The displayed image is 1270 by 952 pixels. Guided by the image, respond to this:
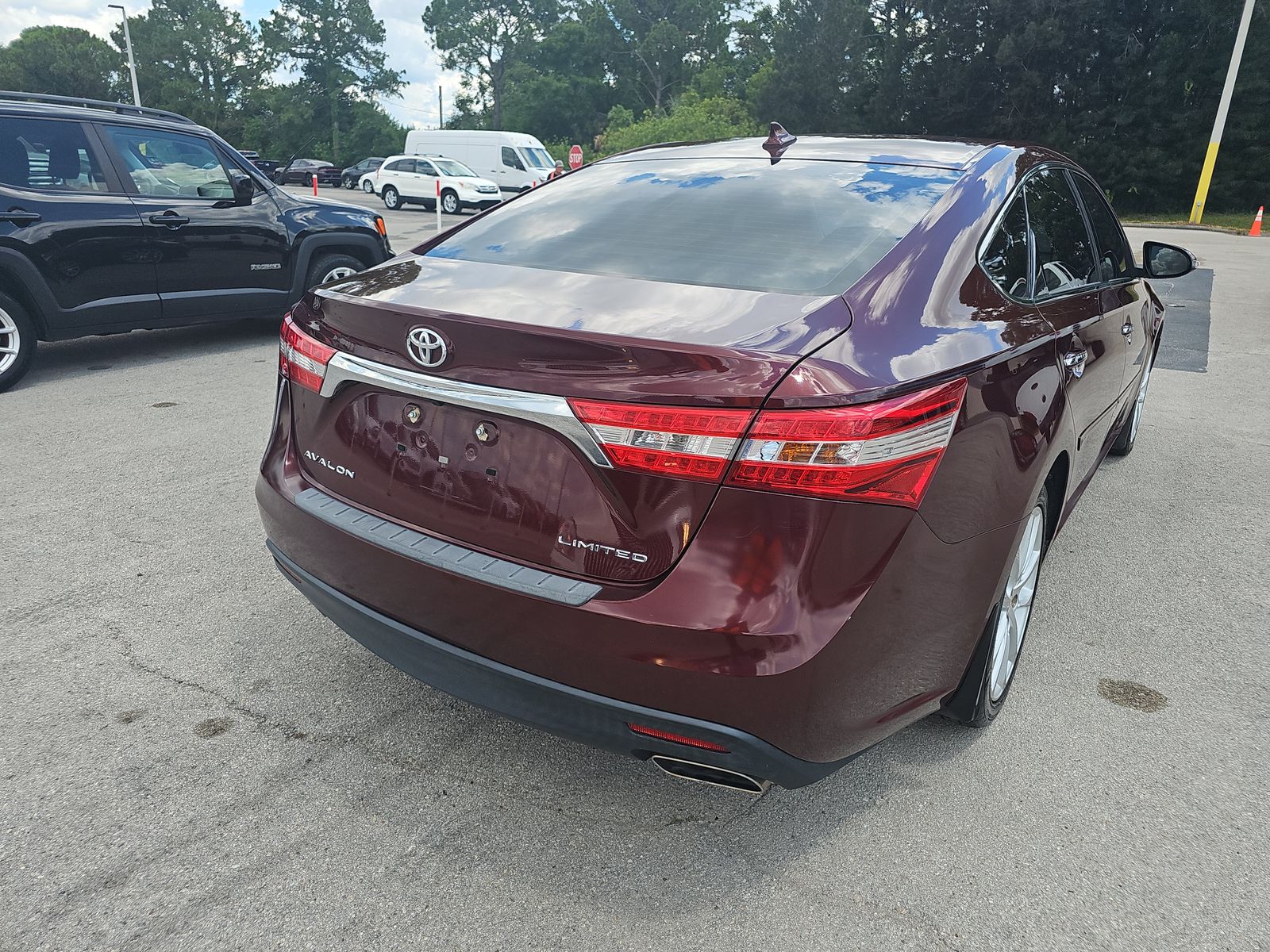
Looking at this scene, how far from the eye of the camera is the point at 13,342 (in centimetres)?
605

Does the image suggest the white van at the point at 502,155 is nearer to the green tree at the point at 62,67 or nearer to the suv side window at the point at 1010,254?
the suv side window at the point at 1010,254

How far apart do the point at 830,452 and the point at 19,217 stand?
6.35m

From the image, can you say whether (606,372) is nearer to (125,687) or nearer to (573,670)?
(573,670)

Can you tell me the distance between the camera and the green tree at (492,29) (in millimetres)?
84375

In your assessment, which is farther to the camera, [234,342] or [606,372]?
[234,342]

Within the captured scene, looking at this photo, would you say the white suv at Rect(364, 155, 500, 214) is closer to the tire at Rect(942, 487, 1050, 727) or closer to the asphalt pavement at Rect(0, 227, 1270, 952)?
the asphalt pavement at Rect(0, 227, 1270, 952)

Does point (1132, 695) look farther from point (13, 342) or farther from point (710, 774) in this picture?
point (13, 342)

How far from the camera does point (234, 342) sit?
311 inches

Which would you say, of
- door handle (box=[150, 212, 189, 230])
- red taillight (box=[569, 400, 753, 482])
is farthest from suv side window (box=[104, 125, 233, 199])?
red taillight (box=[569, 400, 753, 482])

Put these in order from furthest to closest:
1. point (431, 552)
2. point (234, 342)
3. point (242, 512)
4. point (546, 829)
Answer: point (234, 342) < point (242, 512) < point (546, 829) < point (431, 552)

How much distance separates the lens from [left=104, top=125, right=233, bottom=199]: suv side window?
21.8 feet

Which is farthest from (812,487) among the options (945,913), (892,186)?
(892,186)

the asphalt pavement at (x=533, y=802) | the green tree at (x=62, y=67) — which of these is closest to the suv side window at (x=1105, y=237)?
the asphalt pavement at (x=533, y=802)

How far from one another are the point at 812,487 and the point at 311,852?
1464 mm
